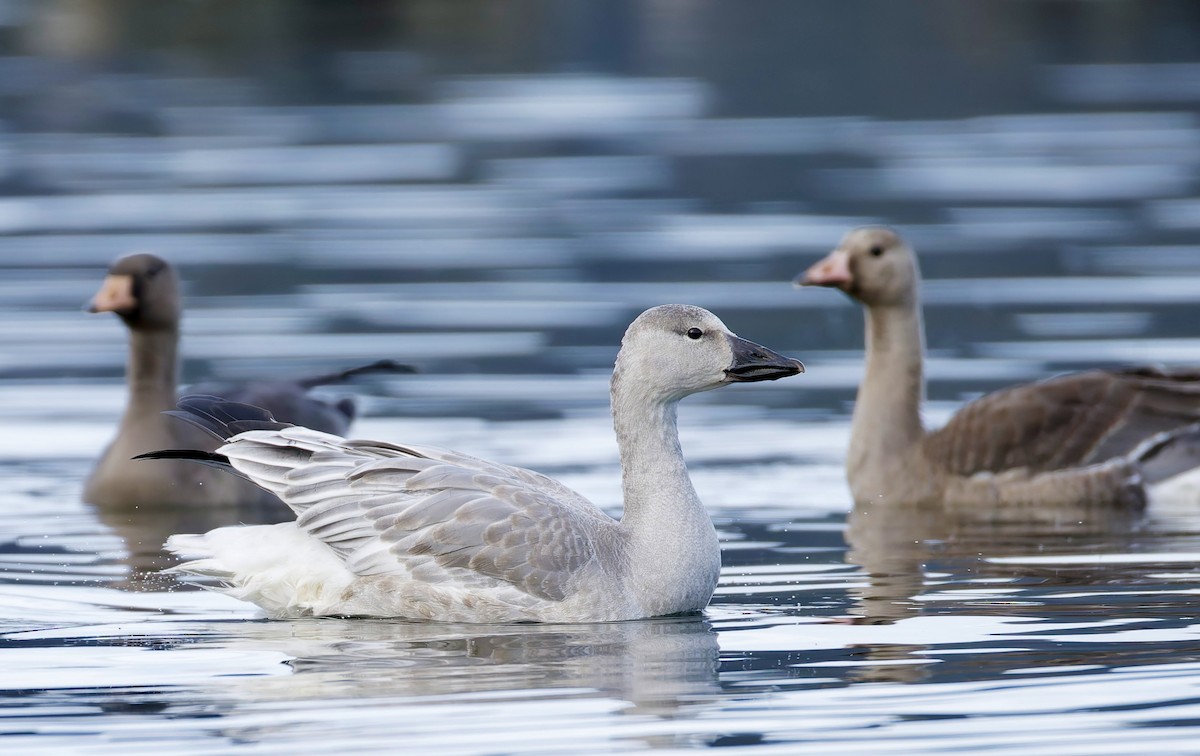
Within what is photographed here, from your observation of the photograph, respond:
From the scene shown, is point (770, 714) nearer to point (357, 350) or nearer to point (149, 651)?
point (149, 651)

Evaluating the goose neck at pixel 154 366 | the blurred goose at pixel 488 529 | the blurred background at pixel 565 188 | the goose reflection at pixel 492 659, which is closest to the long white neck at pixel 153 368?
the goose neck at pixel 154 366

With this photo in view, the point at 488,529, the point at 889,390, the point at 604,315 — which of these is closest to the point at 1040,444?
the point at 889,390

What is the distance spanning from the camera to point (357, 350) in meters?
17.0

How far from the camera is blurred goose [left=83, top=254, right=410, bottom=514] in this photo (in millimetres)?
12945

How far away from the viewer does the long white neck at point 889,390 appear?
1309cm

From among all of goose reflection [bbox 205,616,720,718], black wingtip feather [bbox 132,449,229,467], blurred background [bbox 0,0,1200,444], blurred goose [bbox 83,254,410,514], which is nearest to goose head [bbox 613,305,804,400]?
goose reflection [bbox 205,616,720,718]

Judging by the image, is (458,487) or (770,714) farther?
(458,487)

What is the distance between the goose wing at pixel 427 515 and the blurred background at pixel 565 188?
5.35 meters

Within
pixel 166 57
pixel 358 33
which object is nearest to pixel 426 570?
pixel 166 57

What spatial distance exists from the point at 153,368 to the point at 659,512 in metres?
5.19

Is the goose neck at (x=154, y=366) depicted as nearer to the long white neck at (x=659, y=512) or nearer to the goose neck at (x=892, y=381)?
the goose neck at (x=892, y=381)

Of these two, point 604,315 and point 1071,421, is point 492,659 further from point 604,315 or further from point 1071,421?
point 604,315

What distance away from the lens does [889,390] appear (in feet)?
43.8

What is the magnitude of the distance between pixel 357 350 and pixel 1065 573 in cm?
767
